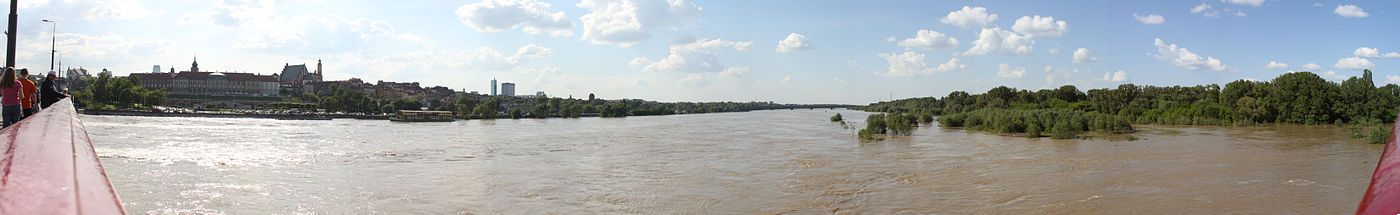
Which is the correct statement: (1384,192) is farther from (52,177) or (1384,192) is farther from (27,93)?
(27,93)

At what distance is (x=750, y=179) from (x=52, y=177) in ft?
63.8

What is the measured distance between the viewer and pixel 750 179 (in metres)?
20.2

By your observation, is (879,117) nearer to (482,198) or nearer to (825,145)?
(825,145)

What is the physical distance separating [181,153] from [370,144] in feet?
29.9

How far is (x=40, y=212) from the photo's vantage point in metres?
0.80

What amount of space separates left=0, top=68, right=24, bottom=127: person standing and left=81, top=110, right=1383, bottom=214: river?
8.49m

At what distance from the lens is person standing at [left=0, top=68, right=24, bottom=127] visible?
623 centimetres

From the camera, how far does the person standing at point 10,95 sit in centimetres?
623

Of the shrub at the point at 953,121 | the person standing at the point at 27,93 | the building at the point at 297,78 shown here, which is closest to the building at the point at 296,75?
the building at the point at 297,78

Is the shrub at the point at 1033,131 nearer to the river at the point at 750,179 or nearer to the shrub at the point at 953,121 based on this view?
the river at the point at 750,179

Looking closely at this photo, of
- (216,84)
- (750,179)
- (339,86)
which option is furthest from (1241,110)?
(216,84)

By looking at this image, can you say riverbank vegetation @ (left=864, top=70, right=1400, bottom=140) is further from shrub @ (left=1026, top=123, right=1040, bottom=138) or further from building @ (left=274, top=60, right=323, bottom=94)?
building @ (left=274, top=60, right=323, bottom=94)

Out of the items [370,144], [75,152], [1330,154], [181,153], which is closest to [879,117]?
[1330,154]

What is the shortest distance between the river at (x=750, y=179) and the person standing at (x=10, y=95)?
8.49 metres
